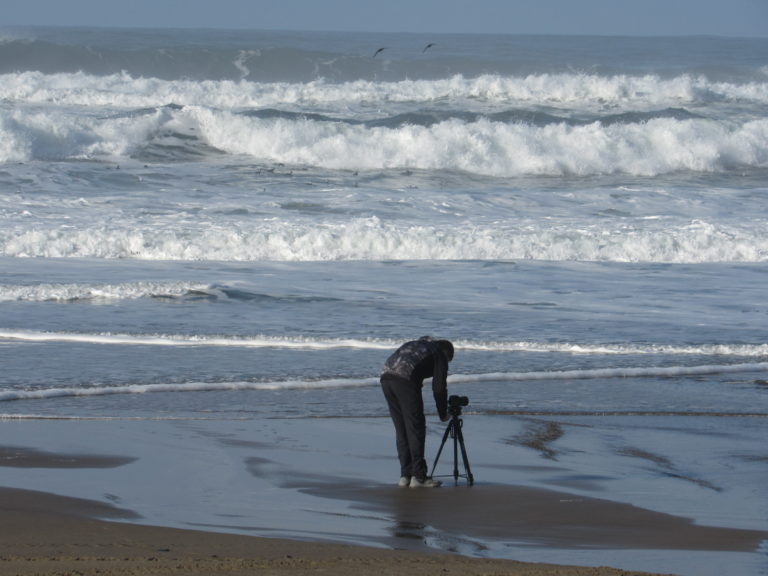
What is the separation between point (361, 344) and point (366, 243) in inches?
279

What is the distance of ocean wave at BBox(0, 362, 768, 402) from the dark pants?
10.9 ft

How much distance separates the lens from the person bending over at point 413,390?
23.1 ft

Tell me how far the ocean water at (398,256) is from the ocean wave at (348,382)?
0.03 m

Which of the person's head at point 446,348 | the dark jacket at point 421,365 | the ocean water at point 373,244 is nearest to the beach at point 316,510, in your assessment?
the dark jacket at point 421,365

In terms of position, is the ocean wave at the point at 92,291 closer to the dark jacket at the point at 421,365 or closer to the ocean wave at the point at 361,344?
the ocean wave at the point at 361,344

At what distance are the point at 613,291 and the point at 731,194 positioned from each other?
35.7 ft

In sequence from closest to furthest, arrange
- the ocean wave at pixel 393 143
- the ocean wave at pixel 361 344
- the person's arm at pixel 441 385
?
the person's arm at pixel 441 385 < the ocean wave at pixel 361 344 < the ocean wave at pixel 393 143

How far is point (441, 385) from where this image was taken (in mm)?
6969

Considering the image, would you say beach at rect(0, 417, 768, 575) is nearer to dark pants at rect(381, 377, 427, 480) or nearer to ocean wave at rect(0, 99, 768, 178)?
dark pants at rect(381, 377, 427, 480)

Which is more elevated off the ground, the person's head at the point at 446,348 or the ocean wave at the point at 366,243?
the ocean wave at the point at 366,243

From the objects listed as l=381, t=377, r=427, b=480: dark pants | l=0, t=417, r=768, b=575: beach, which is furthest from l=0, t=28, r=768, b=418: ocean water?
l=381, t=377, r=427, b=480: dark pants

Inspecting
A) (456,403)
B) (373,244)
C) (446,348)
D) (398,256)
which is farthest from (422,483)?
(373,244)

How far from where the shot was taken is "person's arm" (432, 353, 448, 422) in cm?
696

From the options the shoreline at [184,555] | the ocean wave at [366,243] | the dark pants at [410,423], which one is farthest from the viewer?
the ocean wave at [366,243]
